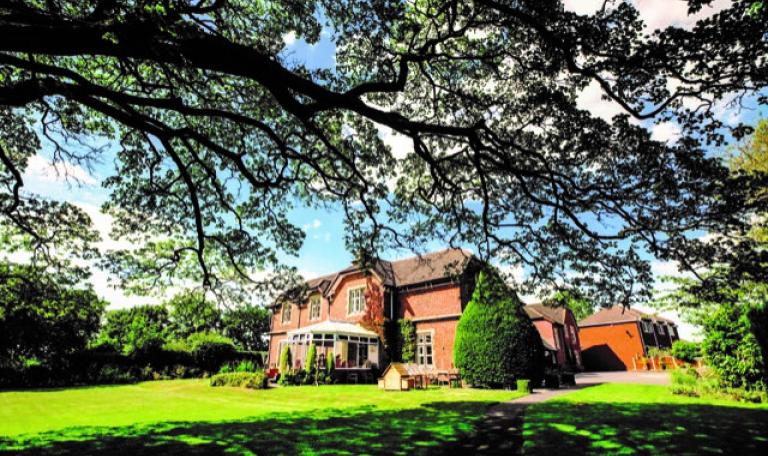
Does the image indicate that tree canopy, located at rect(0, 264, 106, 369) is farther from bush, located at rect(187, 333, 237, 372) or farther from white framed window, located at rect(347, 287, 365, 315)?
white framed window, located at rect(347, 287, 365, 315)

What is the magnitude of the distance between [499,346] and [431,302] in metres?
7.42

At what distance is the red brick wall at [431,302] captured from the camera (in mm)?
23289

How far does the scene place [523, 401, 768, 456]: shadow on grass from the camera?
6074 mm

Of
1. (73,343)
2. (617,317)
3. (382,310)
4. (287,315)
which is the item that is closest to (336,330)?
(382,310)

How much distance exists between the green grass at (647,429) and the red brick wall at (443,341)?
11.7 metres

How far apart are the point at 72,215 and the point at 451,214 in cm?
1126

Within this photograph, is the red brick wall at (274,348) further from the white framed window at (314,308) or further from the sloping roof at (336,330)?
the sloping roof at (336,330)

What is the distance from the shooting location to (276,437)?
7.25 m

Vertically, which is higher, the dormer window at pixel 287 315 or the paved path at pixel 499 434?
the dormer window at pixel 287 315

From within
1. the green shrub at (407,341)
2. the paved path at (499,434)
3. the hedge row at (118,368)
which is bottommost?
the paved path at (499,434)

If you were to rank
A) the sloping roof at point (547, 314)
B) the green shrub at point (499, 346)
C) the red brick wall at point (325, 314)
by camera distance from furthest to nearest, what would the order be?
1. the sloping roof at point (547, 314)
2. the red brick wall at point (325, 314)
3. the green shrub at point (499, 346)

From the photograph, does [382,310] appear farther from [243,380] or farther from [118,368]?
[118,368]

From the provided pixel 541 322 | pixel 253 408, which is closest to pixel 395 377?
pixel 253 408

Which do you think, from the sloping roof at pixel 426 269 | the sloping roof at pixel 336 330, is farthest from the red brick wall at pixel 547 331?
the sloping roof at pixel 336 330
